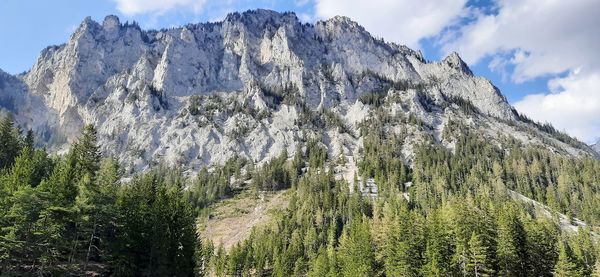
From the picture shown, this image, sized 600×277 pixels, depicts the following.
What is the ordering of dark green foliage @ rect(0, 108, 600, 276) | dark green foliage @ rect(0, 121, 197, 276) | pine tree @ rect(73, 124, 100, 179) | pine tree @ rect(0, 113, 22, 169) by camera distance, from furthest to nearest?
1. pine tree @ rect(0, 113, 22, 169)
2. pine tree @ rect(73, 124, 100, 179)
3. dark green foliage @ rect(0, 108, 600, 276)
4. dark green foliage @ rect(0, 121, 197, 276)

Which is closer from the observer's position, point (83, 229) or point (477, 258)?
point (83, 229)

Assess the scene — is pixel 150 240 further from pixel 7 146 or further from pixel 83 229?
pixel 7 146

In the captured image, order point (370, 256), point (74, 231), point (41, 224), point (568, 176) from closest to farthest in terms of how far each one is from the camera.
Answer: point (41, 224), point (74, 231), point (370, 256), point (568, 176)

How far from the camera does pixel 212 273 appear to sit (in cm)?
12575

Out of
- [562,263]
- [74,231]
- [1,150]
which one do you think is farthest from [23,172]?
[562,263]

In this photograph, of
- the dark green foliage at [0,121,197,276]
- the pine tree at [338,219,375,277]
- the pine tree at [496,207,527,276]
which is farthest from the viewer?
the pine tree at [338,219,375,277]

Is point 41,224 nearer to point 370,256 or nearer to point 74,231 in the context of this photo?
point 74,231

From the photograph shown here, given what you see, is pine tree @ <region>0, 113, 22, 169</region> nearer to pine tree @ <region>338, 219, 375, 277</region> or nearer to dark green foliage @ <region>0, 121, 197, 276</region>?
dark green foliage @ <region>0, 121, 197, 276</region>

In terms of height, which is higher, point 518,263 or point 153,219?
point 153,219

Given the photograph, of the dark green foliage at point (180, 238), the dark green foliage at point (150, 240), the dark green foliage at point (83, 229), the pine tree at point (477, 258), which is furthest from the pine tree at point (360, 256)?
the dark green foliage at point (150, 240)

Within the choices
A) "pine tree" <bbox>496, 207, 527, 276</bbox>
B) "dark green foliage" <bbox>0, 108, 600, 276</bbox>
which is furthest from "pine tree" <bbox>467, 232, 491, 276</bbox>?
"pine tree" <bbox>496, 207, 527, 276</bbox>

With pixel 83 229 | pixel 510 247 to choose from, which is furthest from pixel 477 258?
pixel 83 229

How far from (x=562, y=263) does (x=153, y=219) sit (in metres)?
65.5

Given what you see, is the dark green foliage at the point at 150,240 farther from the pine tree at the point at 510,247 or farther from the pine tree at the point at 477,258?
the pine tree at the point at 510,247
